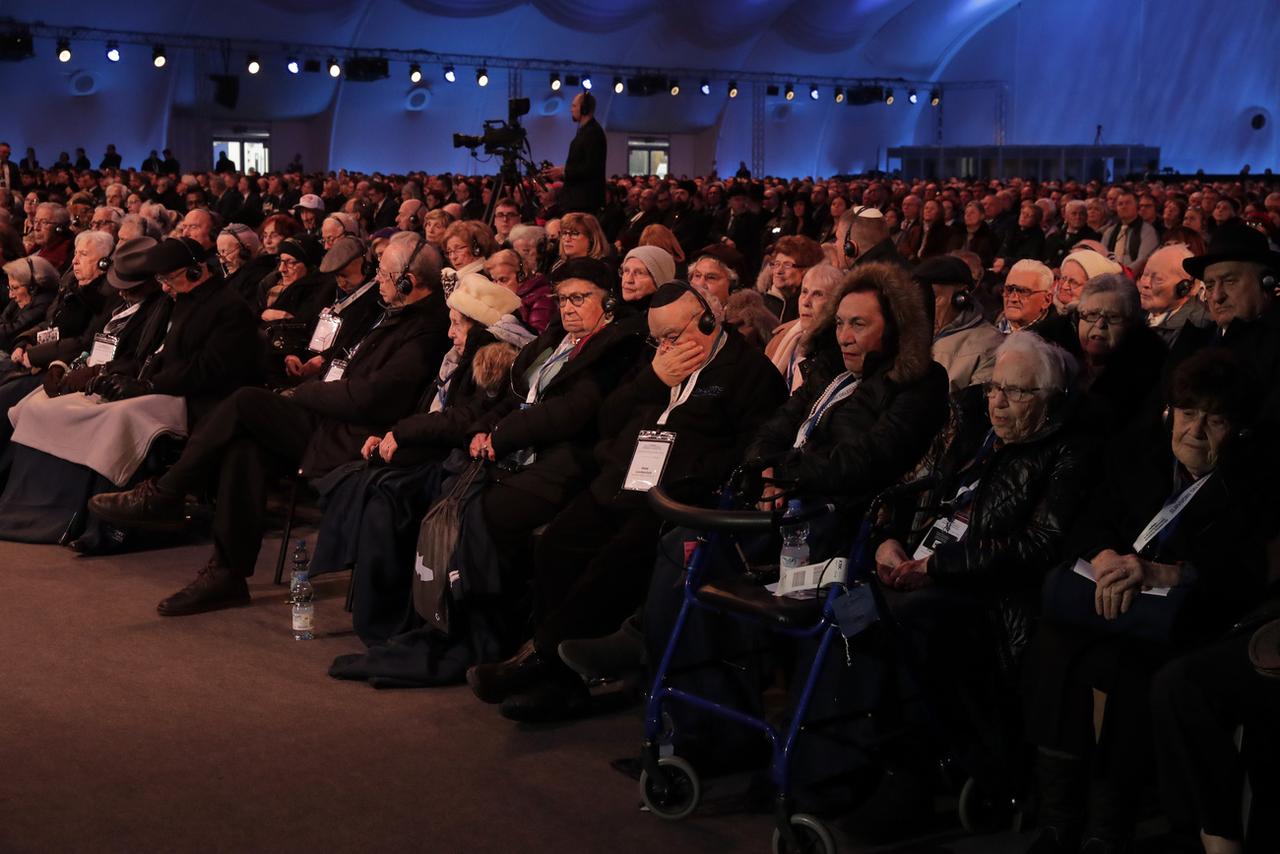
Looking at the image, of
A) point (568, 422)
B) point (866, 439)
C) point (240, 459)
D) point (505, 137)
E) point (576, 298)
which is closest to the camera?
point (866, 439)

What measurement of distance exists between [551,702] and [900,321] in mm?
1405

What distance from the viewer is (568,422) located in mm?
4555

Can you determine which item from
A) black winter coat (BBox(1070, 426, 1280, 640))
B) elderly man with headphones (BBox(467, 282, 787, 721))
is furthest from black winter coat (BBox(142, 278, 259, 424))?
black winter coat (BBox(1070, 426, 1280, 640))

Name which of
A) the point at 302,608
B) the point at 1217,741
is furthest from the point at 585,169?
the point at 1217,741

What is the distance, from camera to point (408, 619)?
4.71 meters

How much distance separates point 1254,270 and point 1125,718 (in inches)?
54.8

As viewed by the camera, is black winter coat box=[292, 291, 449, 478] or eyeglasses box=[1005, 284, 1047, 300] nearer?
eyeglasses box=[1005, 284, 1047, 300]

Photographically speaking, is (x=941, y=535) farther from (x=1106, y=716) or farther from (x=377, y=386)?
(x=377, y=386)

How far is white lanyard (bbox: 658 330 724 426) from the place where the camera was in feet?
13.7

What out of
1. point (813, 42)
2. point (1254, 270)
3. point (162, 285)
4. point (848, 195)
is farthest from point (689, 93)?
point (1254, 270)

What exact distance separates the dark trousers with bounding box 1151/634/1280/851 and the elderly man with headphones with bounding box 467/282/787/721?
1433mm

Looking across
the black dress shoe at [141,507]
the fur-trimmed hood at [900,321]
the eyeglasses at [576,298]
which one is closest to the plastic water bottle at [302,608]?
the black dress shoe at [141,507]

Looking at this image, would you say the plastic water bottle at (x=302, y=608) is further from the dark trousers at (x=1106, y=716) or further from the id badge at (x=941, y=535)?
the dark trousers at (x=1106, y=716)

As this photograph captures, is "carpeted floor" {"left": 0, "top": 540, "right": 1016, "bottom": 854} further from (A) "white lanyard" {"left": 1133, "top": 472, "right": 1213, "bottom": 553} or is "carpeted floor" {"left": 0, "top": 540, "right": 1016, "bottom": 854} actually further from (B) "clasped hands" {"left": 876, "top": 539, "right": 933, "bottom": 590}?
(A) "white lanyard" {"left": 1133, "top": 472, "right": 1213, "bottom": 553}
